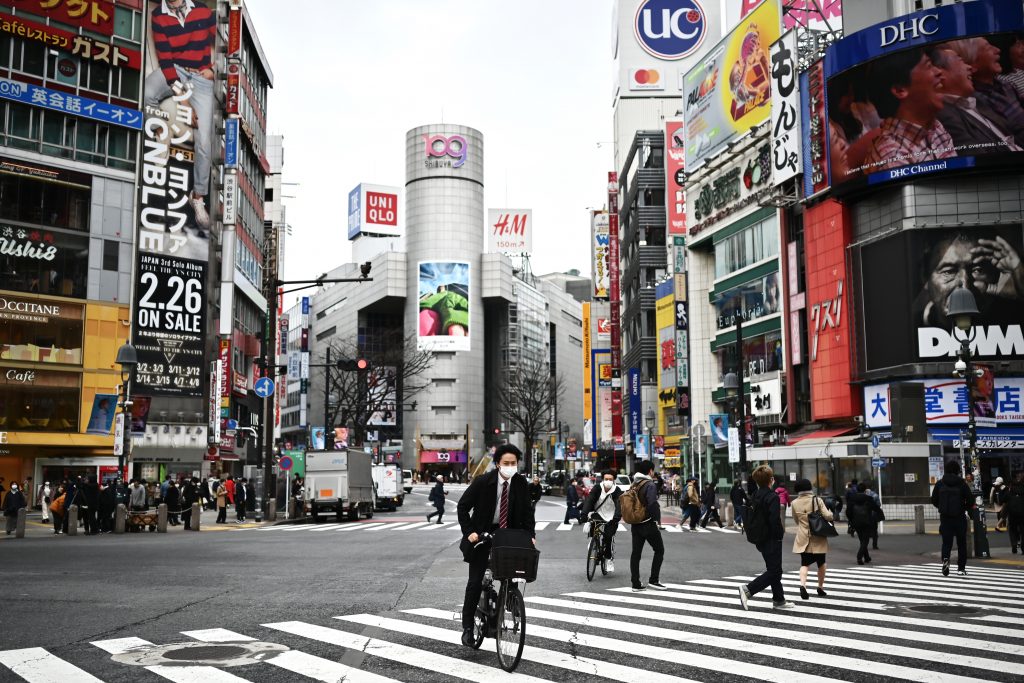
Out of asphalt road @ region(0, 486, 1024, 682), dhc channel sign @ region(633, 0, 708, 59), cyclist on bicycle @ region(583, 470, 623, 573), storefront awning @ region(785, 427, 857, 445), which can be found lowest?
asphalt road @ region(0, 486, 1024, 682)

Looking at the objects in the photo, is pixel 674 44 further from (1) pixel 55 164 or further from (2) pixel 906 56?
(1) pixel 55 164

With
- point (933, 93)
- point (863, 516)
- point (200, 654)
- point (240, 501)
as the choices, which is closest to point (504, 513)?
point (200, 654)

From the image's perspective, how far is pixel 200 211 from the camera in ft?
174

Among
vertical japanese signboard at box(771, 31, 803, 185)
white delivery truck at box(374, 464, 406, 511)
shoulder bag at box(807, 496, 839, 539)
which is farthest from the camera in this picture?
white delivery truck at box(374, 464, 406, 511)

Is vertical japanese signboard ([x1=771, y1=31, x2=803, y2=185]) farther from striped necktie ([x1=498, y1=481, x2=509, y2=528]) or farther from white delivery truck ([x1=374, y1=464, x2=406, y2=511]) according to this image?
striped necktie ([x1=498, y1=481, x2=509, y2=528])

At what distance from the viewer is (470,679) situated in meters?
7.41

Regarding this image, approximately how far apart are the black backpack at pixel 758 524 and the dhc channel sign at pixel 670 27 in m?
93.2

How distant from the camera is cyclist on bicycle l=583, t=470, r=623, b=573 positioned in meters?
16.0

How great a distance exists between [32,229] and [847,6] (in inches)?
1634

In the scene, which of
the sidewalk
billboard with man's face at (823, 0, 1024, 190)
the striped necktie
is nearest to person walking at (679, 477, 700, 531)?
the sidewalk

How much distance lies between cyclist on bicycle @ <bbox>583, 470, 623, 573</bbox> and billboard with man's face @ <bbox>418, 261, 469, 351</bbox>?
124042mm

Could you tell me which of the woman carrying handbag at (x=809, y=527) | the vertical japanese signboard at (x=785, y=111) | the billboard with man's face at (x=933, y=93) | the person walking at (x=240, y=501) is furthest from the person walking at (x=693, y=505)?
the vertical japanese signboard at (x=785, y=111)

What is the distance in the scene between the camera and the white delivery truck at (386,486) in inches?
2010

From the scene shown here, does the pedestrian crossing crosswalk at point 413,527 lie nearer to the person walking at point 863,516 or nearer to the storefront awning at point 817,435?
the person walking at point 863,516
